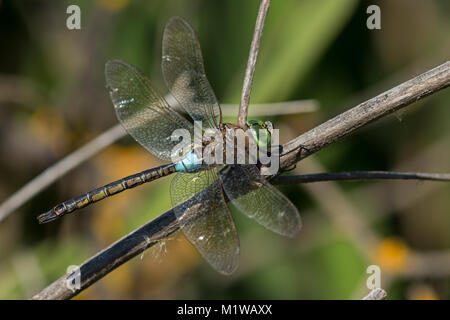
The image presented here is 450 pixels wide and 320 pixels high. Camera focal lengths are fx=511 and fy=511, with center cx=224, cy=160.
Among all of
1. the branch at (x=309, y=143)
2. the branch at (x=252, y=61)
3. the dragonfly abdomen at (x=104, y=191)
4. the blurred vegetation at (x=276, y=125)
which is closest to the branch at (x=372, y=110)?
the branch at (x=309, y=143)

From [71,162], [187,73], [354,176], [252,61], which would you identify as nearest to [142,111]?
[187,73]

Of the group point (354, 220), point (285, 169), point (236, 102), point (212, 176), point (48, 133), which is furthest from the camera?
point (48, 133)

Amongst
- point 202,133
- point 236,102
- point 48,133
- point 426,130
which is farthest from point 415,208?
point 48,133

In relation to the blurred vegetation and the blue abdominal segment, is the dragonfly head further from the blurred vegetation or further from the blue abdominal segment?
the blurred vegetation

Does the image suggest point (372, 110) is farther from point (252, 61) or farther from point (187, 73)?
point (187, 73)

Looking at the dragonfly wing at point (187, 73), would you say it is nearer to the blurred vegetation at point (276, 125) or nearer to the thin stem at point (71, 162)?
the thin stem at point (71, 162)

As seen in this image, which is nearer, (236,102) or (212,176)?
(212,176)

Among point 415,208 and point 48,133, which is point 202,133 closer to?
point 48,133

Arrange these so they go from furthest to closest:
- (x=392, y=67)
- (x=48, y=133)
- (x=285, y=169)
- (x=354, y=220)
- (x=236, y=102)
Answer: (x=392, y=67) → (x=48, y=133) → (x=354, y=220) → (x=236, y=102) → (x=285, y=169)
